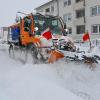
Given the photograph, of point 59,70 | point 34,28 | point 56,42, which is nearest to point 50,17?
point 34,28

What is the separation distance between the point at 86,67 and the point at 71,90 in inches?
52.6

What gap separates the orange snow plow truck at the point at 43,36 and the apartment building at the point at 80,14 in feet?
64.9

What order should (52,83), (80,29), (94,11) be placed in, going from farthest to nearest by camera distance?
(80,29), (94,11), (52,83)

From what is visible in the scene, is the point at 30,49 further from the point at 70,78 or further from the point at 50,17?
the point at 70,78

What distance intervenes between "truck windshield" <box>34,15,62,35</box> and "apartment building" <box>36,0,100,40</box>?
64.7ft

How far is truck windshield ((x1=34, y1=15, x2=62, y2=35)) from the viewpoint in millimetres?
11852

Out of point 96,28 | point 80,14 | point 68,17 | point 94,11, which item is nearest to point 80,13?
point 80,14

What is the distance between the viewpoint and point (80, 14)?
37000mm

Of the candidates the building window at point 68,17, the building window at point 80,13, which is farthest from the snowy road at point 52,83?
the building window at point 68,17

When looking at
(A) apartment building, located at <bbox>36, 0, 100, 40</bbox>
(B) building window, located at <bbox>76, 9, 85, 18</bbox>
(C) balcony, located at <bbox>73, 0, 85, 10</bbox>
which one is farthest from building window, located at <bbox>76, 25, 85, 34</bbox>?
(C) balcony, located at <bbox>73, 0, 85, 10</bbox>

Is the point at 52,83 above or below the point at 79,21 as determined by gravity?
below

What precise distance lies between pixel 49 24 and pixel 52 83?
4862mm

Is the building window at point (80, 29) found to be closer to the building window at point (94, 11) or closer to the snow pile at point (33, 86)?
the building window at point (94, 11)

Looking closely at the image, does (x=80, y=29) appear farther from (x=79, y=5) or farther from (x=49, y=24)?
(x=49, y=24)
